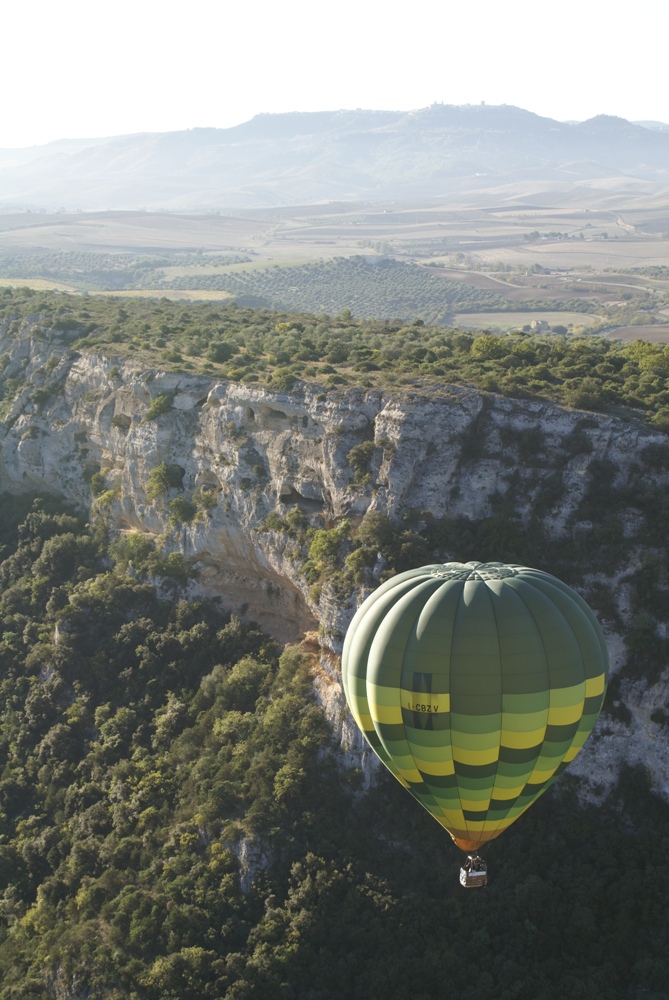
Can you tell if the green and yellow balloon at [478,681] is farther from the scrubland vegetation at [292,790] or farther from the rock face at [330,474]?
the rock face at [330,474]

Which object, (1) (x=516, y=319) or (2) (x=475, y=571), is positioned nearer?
(2) (x=475, y=571)

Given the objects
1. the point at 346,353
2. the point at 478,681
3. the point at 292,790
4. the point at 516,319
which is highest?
the point at 346,353

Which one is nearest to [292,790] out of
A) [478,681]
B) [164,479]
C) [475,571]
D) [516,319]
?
[478,681]

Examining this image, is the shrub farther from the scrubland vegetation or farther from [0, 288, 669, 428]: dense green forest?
[0, 288, 669, 428]: dense green forest

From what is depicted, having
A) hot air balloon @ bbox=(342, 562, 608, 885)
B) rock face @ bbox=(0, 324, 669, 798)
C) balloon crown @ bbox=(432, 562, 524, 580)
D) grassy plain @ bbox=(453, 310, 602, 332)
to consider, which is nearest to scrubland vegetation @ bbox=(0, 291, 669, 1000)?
rock face @ bbox=(0, 324, 669, 798)

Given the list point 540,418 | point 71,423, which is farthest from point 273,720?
point 71,423

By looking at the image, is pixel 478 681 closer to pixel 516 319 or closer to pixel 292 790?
pixel 292 790

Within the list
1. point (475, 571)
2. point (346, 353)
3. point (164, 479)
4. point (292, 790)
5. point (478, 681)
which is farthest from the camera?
point (346, 353)

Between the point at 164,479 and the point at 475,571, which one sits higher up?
the point at 475,571
